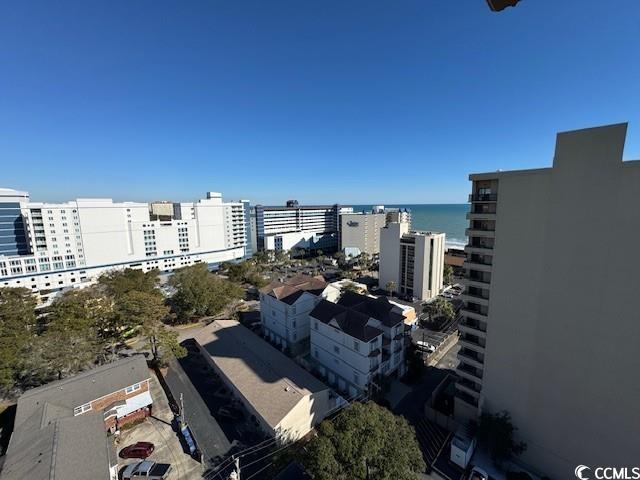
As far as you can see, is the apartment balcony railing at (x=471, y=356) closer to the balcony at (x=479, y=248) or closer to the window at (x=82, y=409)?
the balcony at (x=479, y=248)

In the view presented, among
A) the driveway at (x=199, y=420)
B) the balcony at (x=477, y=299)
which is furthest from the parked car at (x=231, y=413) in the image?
the balcony at (x=477, y=299)

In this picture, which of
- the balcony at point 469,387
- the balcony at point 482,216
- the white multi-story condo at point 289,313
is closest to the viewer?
the balcony at point 482,216

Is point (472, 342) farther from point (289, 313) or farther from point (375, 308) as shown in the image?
point (289, 313)

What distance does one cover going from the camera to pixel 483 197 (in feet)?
70.9

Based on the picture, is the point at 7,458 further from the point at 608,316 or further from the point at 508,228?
the point at 608,316

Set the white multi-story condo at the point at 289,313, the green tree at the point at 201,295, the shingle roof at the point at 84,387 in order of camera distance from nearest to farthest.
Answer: the shingle roof at the point at 84,387 < the white multi-story condo at the point at 289,313 < the green tree at the point at 201,295

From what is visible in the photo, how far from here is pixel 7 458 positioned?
17781 mm

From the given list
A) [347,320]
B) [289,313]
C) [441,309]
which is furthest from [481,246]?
[289,313]

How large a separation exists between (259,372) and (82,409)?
14.7m

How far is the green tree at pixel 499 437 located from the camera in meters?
20.0

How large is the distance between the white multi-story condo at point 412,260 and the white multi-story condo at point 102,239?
4833cm

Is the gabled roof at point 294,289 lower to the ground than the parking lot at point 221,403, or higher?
higher

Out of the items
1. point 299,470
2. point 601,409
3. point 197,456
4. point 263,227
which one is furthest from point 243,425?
point 263,227

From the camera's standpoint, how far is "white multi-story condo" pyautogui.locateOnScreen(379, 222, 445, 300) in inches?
2151
